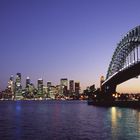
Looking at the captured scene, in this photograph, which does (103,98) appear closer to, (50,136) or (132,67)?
(132,67)

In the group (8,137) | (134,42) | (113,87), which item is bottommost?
(8,137)

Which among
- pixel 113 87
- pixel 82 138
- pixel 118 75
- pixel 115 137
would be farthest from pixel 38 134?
pixel 113 87

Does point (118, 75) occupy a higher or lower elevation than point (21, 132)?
higher

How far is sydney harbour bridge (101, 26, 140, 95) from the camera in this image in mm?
81350

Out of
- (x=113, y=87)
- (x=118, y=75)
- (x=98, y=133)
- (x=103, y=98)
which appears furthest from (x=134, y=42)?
(x=98, y=133)

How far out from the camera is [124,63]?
4176 inches

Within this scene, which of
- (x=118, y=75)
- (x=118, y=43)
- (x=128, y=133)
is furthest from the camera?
(x=118, y=43)

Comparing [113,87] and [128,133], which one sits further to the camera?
[113,87]

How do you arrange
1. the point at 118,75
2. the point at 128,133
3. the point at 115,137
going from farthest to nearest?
1. the point at 118,75
2. the point at 128,133
3. the point at 115,137

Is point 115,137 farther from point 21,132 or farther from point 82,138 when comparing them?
point 21,132

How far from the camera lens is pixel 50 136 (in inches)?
1479

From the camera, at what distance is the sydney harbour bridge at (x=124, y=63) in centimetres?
8135

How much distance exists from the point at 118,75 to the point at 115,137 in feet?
187

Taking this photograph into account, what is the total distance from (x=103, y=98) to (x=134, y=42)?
3468cm
